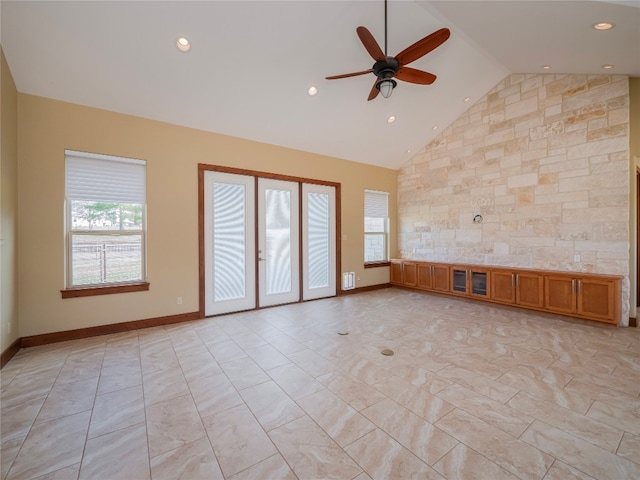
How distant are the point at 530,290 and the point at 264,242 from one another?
15.5 ft

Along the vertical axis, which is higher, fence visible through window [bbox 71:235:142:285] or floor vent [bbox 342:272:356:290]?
fence visible through window [bbox 71:235:142:285]

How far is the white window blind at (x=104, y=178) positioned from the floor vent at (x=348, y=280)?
4101 mm

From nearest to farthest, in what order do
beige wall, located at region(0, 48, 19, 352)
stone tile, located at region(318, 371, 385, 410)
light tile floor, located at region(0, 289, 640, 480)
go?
1. light tile floor, located at region(0, 289, 640, 480)
2. stone tile, located at region(318, 371, 385, 410)
3. beige wall, located at region(0, 48, 19, 352)

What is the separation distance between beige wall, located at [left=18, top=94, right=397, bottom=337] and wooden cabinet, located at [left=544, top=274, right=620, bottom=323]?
4.82 m

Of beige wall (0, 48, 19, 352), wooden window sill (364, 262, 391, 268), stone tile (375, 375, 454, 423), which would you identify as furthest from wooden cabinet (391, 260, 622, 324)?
beige wall (0, 48, 19, 352)

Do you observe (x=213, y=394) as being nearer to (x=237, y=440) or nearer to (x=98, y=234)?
(x=237, y=440)

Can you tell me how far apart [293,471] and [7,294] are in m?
3.57

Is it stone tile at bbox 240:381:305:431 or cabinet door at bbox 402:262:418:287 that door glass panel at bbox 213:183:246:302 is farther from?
cabinet door at bbox 402:262:418:287

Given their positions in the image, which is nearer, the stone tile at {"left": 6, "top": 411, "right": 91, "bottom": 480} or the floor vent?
the stone tile at {"left": 6, "top": 411, "right": 91, "bottom": 480}

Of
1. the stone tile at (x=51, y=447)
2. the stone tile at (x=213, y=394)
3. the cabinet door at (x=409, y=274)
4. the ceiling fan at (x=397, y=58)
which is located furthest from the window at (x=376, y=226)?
the stone tile at (x=51, y=447)

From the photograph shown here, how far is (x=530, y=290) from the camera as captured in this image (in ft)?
15.9

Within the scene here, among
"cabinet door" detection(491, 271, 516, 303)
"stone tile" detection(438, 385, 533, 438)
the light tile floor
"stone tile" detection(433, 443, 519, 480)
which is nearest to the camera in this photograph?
"stone tile" detection(433, 443, 519, 480)

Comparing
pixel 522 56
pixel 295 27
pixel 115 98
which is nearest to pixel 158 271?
pixel 115 98

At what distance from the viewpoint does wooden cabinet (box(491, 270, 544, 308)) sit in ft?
15.5
